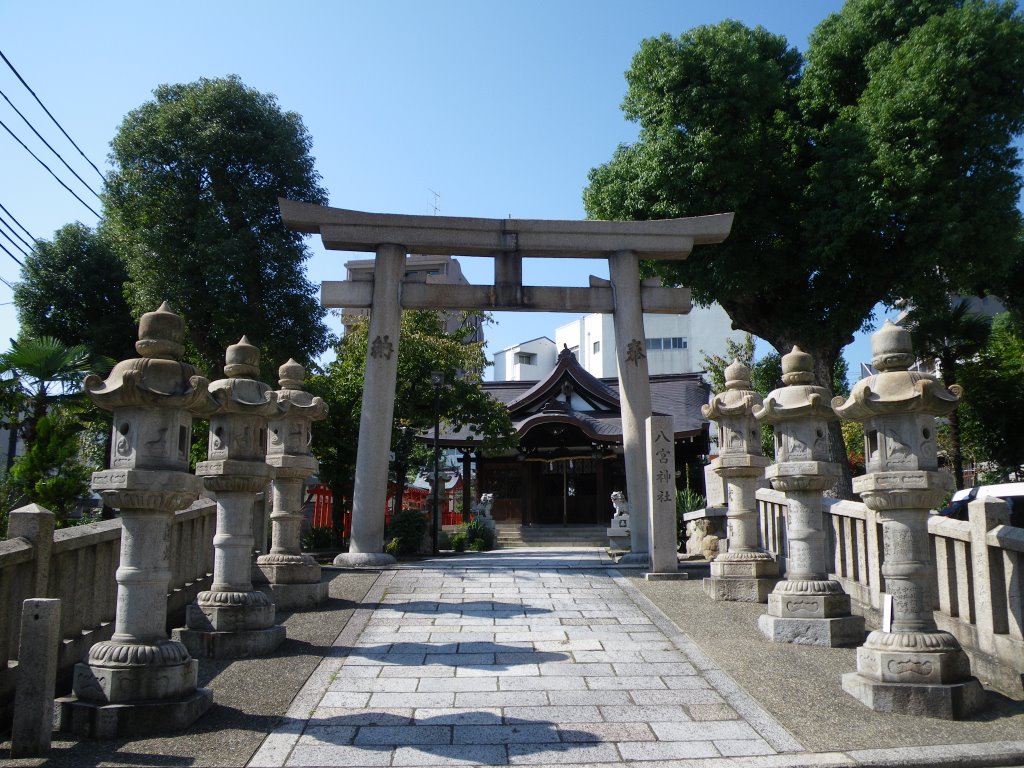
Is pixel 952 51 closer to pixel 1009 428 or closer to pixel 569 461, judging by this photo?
pixel 1009 428

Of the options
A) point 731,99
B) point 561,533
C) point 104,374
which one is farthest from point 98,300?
point 731,99

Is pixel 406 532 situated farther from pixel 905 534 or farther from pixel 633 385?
pixel 905 534

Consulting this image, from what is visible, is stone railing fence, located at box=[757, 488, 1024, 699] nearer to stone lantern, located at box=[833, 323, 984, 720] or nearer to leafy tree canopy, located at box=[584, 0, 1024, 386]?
stone lantern, located at box=[833, 323, 984, 720]

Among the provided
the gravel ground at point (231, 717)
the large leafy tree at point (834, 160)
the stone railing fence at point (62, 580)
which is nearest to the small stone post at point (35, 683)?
the gravel ground at point (231, 717)

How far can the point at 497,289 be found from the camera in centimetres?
1473

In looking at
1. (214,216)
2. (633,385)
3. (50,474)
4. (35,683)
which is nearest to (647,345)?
(214,216)

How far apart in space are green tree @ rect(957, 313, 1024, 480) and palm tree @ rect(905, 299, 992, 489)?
323 mm

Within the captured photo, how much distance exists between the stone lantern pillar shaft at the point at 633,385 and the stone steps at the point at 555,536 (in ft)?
34.0

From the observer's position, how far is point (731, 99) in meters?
17.9

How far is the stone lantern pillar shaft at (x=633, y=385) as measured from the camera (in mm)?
13906

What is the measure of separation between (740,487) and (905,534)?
441 cm

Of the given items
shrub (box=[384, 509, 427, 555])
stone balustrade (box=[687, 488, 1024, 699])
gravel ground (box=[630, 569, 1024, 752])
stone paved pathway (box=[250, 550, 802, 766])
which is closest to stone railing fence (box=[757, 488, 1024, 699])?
stone balustrade (box=[687, 488, 1024, 699])

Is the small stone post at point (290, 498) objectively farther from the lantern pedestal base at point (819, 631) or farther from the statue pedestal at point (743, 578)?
the lantern pedestal base at point (819, 631)

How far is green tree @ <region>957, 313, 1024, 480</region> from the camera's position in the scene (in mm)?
19984
